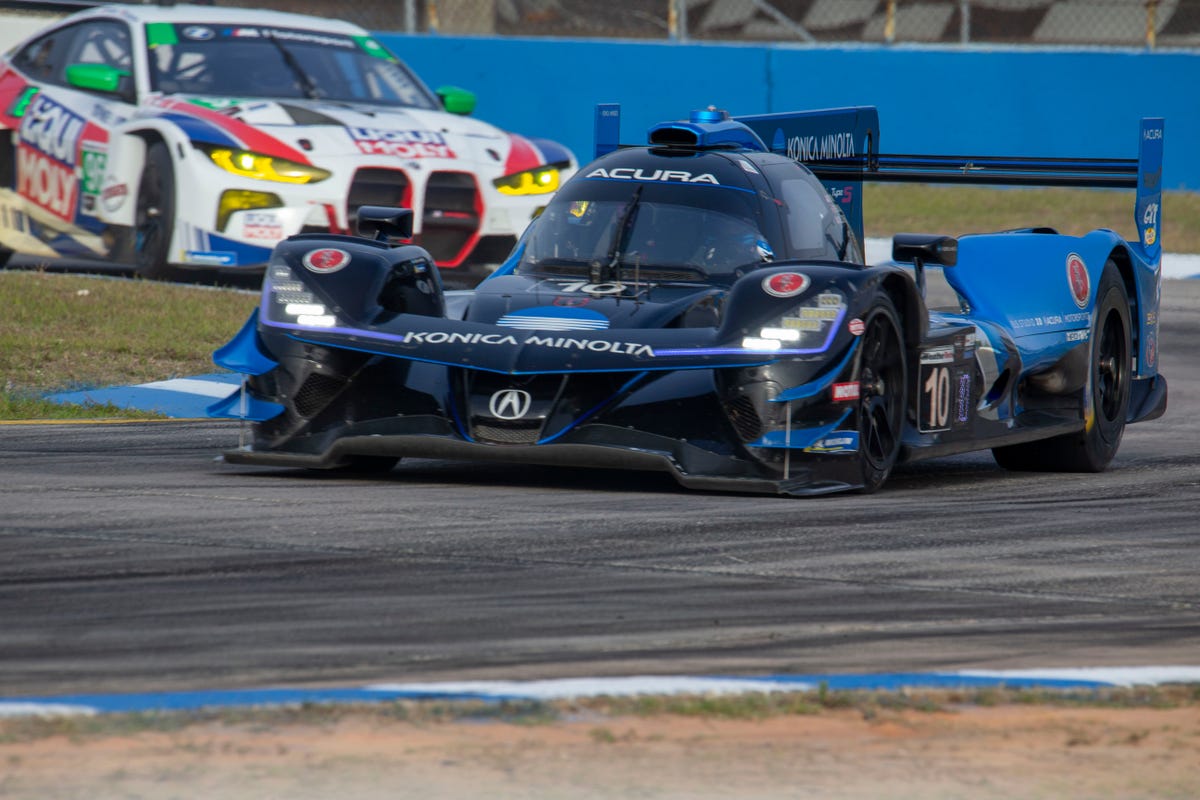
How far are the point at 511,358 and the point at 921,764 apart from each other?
3228 millimetres

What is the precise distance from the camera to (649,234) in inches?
303

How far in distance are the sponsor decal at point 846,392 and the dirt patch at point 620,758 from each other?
277cm

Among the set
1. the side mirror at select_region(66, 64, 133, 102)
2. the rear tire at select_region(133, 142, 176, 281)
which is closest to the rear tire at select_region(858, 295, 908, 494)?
the rear tire at select_region(133, 142, 176, 281)

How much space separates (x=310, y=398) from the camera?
7.02 metres

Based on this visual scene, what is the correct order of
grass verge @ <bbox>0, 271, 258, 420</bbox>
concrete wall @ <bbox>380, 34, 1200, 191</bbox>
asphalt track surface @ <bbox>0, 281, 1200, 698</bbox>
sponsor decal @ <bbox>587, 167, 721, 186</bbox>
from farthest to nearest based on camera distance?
A: concrete wall @ <bbox>380, 34, 1200, 191</bbox> → grass verge @ <bbox>0, 271, 258, 420</bbox> → sponsor decal @ <bbox>587, 167, 721, 186</bbox> → asphalt track surface @ <bbox>0, 281, 1200, 698</bbox>

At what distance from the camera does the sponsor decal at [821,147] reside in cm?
943

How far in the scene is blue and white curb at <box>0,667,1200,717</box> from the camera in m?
3.85

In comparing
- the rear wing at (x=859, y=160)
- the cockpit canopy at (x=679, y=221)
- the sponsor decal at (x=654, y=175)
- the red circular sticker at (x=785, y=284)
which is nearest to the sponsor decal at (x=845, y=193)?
the rear wing at (x=859, y=160)

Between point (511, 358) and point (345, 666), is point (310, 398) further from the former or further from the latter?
point (345, 666)

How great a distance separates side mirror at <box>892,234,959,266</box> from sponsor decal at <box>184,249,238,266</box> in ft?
19.7

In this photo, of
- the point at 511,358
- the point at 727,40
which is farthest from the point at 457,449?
the point at 727,40

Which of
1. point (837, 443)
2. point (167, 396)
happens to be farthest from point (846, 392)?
point (167, 396)

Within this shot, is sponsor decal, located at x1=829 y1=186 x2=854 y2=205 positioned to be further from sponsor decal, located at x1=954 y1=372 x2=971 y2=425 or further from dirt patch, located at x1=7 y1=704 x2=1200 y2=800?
dirt patch, located at x1=7 y1=704 x2=1200 y2=800

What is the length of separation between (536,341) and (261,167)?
6262 mm
